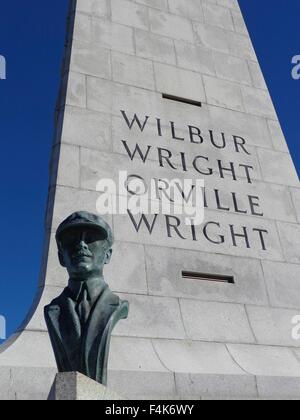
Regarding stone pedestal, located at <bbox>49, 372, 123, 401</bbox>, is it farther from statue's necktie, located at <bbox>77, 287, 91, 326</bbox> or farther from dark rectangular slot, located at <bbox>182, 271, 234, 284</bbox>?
dark rectangular slot, located at <bbox>182, 271, 234, 284</bbox>

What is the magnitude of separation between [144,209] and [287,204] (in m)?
2.68

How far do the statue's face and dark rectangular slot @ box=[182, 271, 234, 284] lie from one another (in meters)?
2.81

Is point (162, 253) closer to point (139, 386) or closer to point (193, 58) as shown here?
point (139, 386)

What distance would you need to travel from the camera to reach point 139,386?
539cm

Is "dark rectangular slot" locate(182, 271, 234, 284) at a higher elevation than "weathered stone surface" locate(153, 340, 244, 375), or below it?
higher

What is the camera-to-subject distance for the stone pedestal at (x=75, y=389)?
10.8ft

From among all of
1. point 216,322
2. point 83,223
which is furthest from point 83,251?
point 216,322

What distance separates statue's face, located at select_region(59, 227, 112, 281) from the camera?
4.21 meters

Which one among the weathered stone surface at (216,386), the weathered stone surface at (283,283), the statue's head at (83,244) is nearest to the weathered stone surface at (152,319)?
the weathered stone surface at (216,386)

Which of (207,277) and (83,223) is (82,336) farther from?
(207,277)

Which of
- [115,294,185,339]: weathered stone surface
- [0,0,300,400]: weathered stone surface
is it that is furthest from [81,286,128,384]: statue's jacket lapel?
[115,294,185,339]: weathered stone surface

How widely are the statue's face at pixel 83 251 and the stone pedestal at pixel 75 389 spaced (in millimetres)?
1020

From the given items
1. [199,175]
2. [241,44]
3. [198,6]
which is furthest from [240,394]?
[198,6]

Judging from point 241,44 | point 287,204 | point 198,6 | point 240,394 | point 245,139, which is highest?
point 198,6
